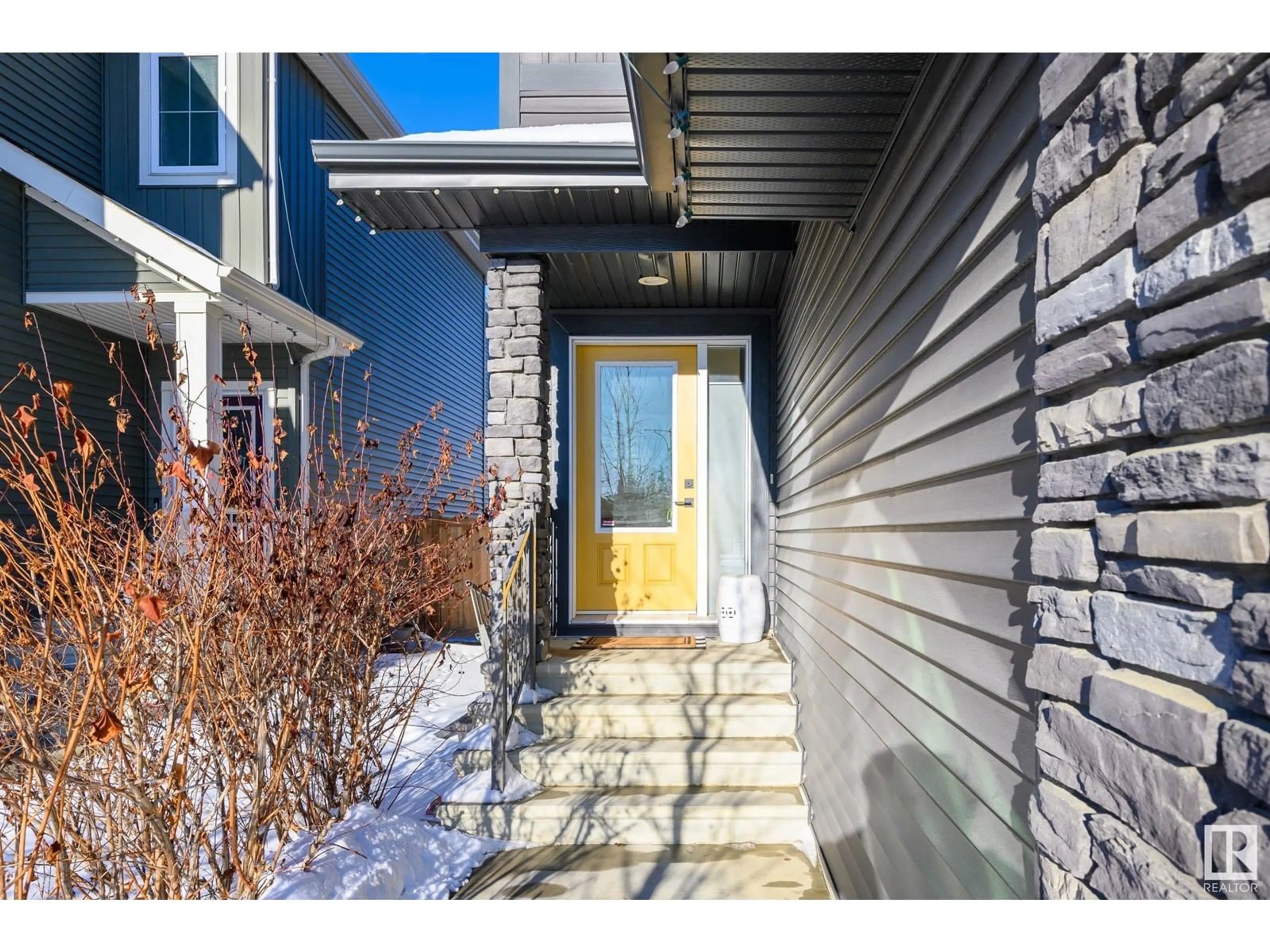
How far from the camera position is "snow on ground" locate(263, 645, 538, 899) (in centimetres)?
275

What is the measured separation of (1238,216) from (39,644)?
3148 millimetres

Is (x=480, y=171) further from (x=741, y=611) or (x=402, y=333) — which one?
(x=402, y=333)

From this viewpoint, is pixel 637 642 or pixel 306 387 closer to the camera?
pixel 637 642

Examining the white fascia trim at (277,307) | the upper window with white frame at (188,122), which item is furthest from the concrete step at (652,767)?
the upper window with white frame at (188,122)

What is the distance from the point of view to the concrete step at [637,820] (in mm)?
3613

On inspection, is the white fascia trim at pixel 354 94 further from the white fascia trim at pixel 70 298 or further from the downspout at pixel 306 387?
the white fascia trim at pixel 70 298

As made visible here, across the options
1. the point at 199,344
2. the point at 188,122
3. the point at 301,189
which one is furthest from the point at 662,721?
the point at 188,122

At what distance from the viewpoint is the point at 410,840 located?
3.34 metres

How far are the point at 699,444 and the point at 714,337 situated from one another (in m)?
0.85

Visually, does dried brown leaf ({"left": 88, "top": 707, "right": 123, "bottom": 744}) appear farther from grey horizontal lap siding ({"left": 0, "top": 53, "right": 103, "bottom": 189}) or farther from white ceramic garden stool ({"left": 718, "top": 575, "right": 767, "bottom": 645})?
grey horizontal lap siding ({"left": 0, "top": 53, "right": 103, "bottom": 189})

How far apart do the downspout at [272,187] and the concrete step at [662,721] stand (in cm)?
531

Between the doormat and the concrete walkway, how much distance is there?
1684 millimetres

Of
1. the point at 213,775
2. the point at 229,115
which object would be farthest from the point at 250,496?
the point at 229,115

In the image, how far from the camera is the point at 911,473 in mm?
2021
